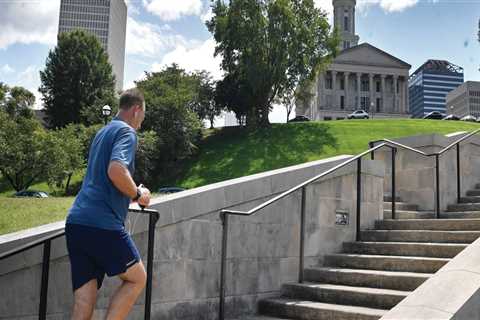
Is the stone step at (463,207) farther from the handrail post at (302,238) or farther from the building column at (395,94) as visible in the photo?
the building column at (395,94)

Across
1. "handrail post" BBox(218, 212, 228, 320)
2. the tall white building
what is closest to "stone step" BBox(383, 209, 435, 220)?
"handrail post" BBox(218, 212, 228, 320)

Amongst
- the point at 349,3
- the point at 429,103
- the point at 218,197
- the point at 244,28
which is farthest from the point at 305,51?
the point at 429,103

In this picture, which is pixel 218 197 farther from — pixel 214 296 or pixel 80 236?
pixel 80 236

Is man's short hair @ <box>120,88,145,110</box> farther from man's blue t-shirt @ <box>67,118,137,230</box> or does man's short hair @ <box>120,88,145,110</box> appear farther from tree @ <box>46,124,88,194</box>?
tree @ <box>46,124,88,194</box>

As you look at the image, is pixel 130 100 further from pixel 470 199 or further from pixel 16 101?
pixel 16 101

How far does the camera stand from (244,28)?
50.1 meters

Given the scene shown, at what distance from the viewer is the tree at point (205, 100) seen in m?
60.6

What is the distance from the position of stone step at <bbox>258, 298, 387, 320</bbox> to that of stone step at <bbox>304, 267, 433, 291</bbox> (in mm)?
558

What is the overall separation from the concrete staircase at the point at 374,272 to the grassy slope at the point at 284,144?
3203 centimetres

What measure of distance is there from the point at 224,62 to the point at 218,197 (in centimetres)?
4963

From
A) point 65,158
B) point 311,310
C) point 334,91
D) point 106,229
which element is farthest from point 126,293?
point 334,91

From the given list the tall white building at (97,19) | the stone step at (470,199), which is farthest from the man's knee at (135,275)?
the tall white building at (97,19)

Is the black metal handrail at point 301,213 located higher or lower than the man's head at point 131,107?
lower

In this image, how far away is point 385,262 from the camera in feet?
22.1
